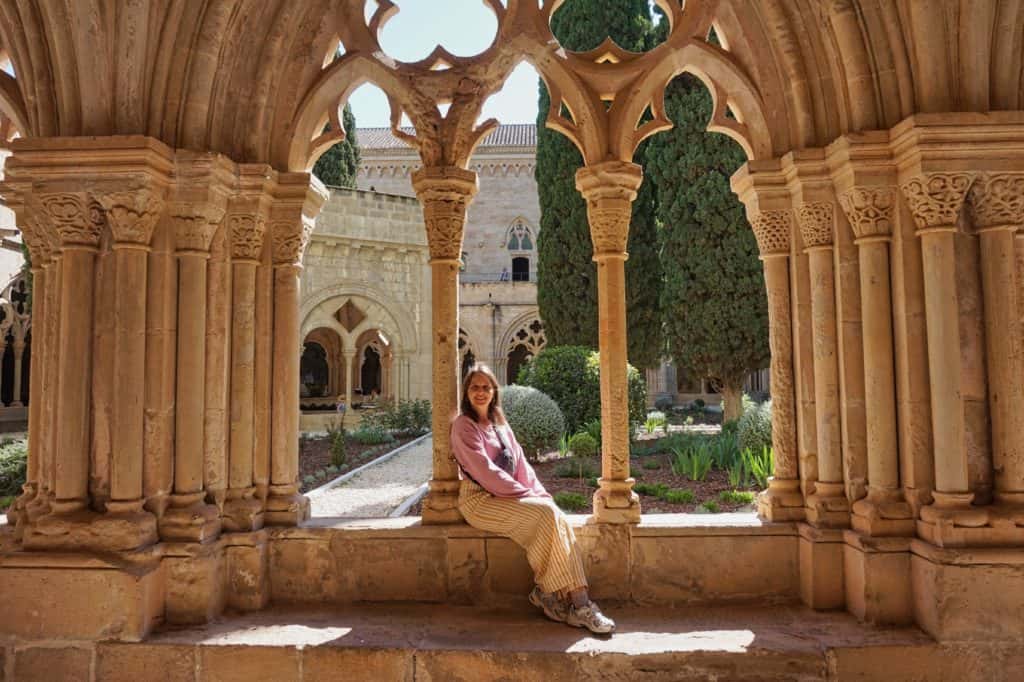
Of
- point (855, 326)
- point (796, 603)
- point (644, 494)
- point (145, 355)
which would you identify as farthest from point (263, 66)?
point (644, 494)

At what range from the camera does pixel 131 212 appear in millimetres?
3184

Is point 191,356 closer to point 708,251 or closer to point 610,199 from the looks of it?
point 610,199

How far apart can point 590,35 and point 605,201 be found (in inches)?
388

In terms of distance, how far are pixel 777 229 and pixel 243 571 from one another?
11.0ft

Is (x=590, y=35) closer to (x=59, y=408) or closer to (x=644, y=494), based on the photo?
(x=644, y=494)

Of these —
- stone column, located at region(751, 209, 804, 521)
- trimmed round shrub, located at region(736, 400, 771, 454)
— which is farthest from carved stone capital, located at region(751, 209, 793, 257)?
trimmed round shrub, located at region(736, 400, 771, 454)

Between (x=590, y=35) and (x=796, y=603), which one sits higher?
(x=590, y=35)

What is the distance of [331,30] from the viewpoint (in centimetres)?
378

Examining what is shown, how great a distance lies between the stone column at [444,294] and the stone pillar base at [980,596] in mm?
2291

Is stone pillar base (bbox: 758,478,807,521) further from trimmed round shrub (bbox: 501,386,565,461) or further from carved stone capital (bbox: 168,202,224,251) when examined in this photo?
trimmed round shrub (bbox: 501,386,565,461)

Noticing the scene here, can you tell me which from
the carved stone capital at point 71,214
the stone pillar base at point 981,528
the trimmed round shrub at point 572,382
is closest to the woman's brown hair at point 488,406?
the carved stone capital at point 71,214

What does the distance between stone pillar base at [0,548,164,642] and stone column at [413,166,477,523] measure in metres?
1.41

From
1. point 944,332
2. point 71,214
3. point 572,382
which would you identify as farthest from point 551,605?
point 572,382

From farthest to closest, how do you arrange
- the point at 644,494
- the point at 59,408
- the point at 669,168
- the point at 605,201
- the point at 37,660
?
1. the point at 669,168
2. the point at 644,494
3. the point at 605,201
4. the point at 59,408
5. the point at 37,660
